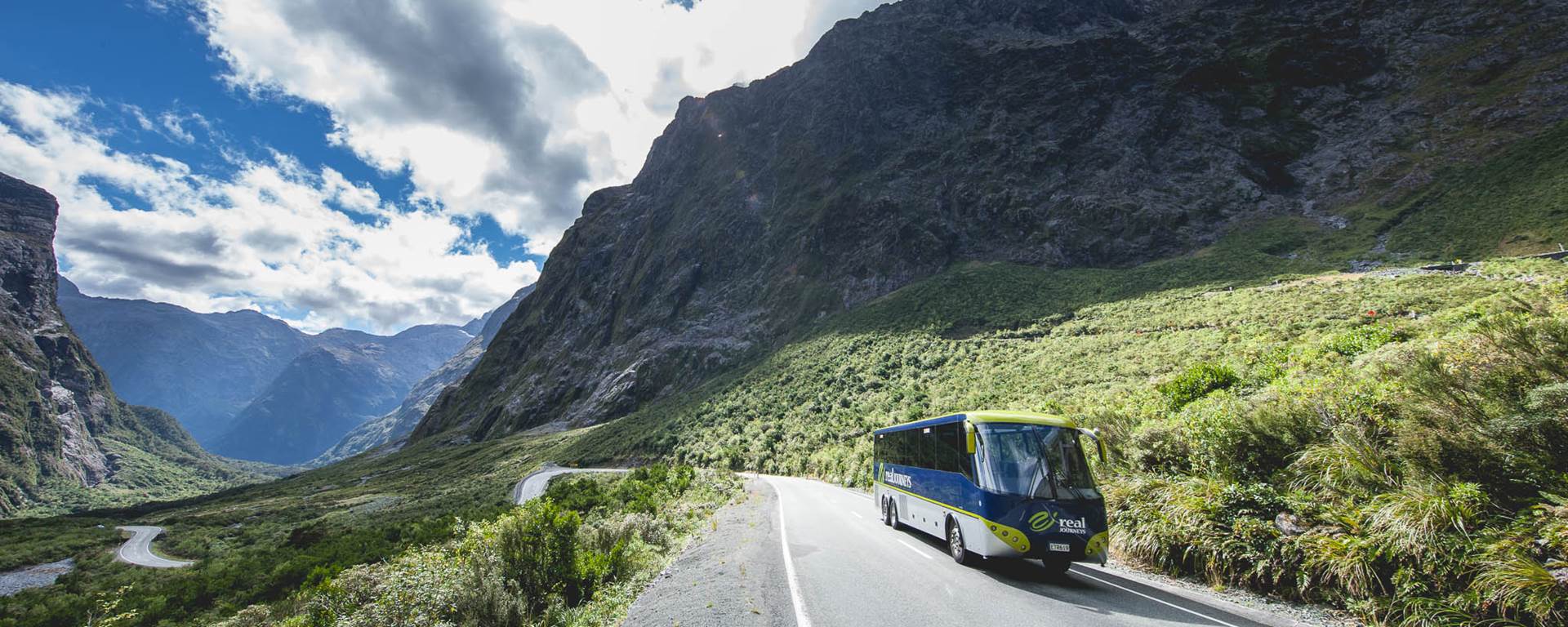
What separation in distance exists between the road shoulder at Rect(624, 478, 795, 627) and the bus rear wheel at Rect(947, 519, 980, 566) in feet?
11.3

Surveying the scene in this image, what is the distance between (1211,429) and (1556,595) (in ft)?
20.0

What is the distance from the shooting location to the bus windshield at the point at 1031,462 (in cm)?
957

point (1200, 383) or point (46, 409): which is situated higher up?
point (46, 409)

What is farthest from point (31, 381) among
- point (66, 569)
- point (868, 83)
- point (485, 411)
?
point (868, 83)

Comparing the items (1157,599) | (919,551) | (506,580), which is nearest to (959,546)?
(919,551)

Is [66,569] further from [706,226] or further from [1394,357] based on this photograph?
[1394,357]

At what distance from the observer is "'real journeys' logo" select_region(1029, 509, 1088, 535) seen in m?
9.16

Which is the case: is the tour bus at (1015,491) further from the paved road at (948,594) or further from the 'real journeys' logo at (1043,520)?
the paved road at (948,594)

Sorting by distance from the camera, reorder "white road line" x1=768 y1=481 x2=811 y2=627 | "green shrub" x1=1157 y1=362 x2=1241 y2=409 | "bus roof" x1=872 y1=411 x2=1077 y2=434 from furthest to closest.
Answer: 1. "green shrub" x1=1157 y1=362 x2=1241 y2=409
2. "bus roof" x1=872 y1=411 x2=1077 y2=434
3. "white road line" x1=768 y1=481 x2=811 y2=627

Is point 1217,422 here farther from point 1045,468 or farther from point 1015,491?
point 1015,491

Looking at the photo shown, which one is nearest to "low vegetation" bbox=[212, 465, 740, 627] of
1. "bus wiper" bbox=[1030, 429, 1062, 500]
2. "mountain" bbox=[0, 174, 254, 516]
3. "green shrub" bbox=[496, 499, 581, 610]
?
"green shrub" bbox=[496, 499, 581, 610]

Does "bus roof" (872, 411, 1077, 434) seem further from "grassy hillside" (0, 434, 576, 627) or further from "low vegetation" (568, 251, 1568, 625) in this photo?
"grassy hillside" (0, 434, 576, 627)

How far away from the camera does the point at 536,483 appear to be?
4734 cm

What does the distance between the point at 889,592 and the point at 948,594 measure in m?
0.90
